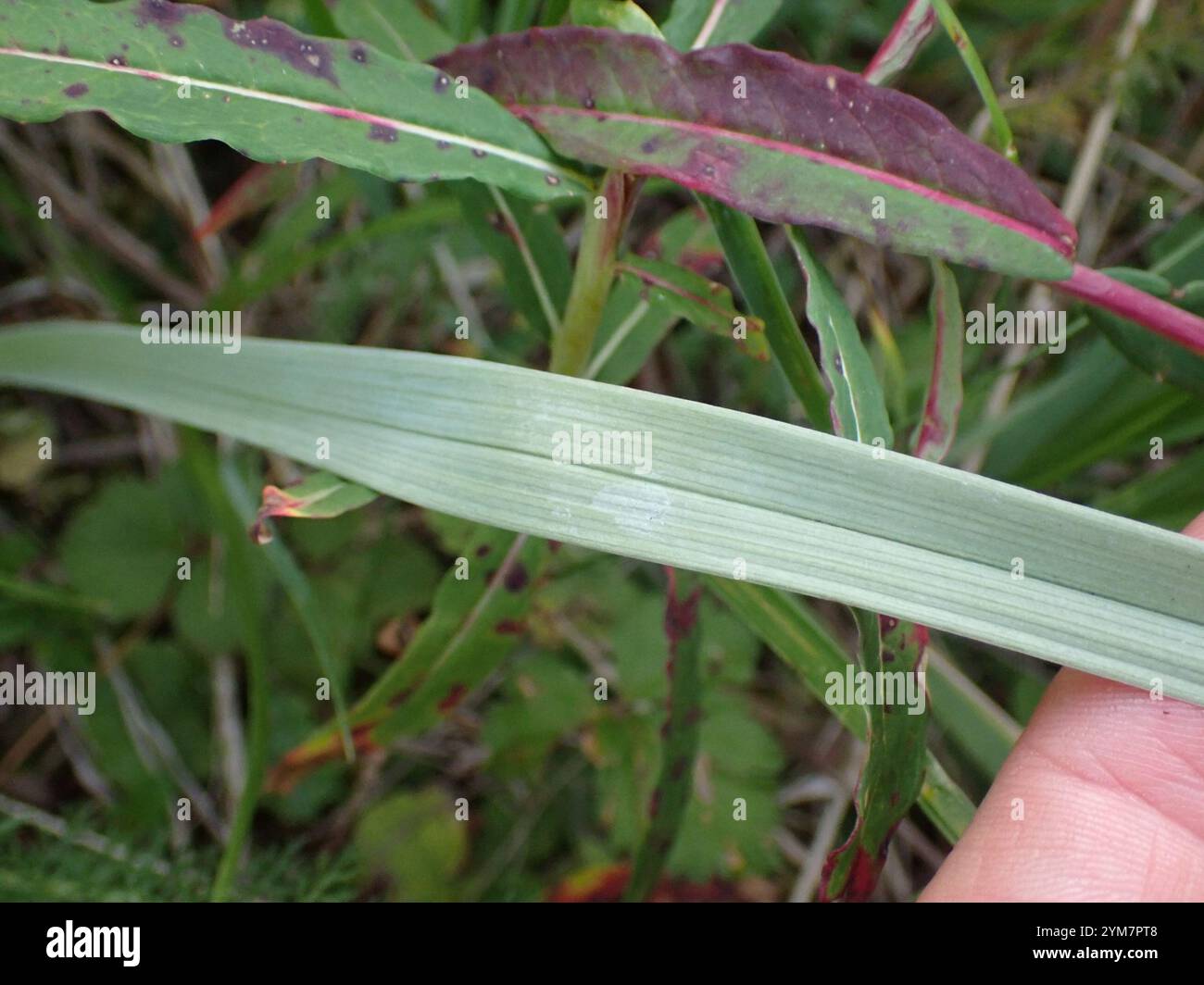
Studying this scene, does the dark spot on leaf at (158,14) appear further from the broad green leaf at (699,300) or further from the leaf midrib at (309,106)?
the broad green leaf at (699,300)

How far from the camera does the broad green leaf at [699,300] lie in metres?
0.99

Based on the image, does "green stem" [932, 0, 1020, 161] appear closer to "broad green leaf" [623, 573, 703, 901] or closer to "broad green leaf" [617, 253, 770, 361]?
"broad green leaf" [617, 253, 770, 361]

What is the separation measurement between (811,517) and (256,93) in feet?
2.22

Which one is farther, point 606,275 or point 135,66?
point 606,275

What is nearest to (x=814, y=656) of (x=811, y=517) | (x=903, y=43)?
(x=811, y=517)

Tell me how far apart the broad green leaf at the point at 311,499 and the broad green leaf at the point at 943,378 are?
0.60 meters

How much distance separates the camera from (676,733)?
124 centimetres

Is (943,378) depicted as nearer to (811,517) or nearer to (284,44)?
(811,517)

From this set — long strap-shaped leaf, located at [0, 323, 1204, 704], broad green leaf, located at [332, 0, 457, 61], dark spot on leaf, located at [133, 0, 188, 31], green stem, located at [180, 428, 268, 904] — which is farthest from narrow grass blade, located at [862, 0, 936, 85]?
green stem, located at [180, 428, 268, 904]

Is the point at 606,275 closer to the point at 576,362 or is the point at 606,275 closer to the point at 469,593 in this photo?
the point at 576,362

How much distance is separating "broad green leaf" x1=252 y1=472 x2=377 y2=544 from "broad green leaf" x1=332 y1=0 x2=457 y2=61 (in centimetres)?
64
